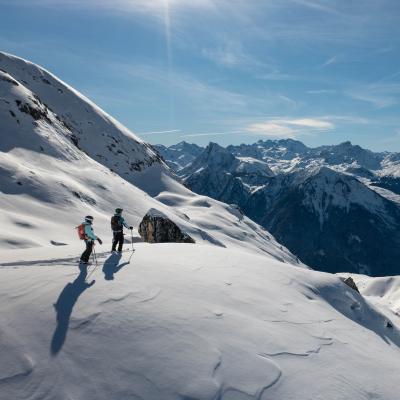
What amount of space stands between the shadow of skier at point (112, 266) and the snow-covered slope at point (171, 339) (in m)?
0.07

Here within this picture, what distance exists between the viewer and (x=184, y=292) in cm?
1222

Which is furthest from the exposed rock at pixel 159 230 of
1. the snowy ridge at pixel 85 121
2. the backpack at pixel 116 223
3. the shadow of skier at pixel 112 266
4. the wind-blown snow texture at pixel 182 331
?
the snowy ridge at pixel 85 121

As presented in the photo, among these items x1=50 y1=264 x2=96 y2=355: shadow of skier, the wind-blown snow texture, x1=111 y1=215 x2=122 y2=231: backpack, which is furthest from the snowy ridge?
x1=50 y1=264 x2=96 y2=355: shadow of skier

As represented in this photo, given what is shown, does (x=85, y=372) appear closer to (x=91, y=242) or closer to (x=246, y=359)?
(x=246, y=359)

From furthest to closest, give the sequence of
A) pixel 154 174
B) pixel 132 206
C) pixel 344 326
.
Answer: pixel 154 174
pixel 132 206
pixel 344 326

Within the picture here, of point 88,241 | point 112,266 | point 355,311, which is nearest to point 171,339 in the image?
point 112,266

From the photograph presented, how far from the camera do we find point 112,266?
14492 mm

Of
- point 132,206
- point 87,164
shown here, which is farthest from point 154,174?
point 132,206

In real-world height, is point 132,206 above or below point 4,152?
below

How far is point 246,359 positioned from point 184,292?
3.40m

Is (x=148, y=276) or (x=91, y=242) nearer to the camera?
(x=148, y=276)

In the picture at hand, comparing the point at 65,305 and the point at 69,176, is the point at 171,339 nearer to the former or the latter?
the point at 65,305

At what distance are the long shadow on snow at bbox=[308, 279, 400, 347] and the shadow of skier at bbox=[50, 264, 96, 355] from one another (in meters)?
9.96

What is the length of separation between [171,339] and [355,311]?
11.8 metres
